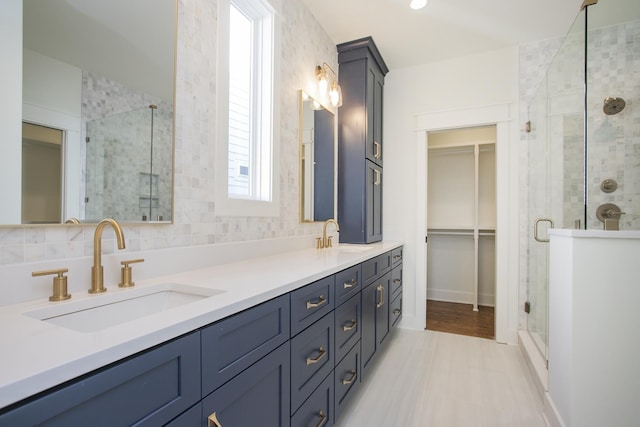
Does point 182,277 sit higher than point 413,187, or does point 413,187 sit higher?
point 413,187

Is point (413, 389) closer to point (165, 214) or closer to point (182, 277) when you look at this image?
point (182, 277)

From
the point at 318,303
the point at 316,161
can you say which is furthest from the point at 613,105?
the point at 318,303

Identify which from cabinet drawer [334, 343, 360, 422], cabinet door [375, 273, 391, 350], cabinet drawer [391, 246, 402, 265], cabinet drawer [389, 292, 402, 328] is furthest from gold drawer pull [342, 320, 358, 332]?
cabinet drawer [391, 246, 402, 265]

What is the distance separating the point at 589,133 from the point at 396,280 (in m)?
1.76

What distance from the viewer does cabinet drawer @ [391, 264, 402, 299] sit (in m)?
2.71

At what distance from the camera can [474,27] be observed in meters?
2.57

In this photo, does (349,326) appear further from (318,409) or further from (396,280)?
(396,280)

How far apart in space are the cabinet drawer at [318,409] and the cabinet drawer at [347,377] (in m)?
0.07

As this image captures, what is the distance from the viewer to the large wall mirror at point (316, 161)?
2.37 metres

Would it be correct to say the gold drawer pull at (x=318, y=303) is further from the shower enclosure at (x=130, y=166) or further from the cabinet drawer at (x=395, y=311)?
the cabinet drawer at (x=395, y=311)

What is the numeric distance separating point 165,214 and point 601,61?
273cm

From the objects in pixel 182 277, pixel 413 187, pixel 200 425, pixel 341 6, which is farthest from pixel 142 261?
pixel 413 187

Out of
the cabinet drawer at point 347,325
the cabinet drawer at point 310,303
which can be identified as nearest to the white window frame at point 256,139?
the cabinet drawer at point 310,303

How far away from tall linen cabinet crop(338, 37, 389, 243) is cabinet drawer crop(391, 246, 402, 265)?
0.24 meters
